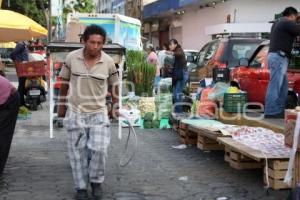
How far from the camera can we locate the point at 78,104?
20.2 feet

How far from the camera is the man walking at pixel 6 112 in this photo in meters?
6.63

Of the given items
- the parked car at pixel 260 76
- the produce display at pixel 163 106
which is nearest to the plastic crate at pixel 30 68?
the produce display at pixel 163 106

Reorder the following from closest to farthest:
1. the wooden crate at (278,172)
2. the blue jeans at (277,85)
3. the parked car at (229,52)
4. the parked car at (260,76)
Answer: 1. the wooden crate at (278,172)
2. the blue jeans at (277,85)
3. the parked car at (260,76)
4. the parked car at (229,52)

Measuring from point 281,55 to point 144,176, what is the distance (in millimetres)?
3036

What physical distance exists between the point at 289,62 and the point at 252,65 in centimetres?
162

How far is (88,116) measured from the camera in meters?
6.16

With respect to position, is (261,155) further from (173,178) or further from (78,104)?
(78,104)

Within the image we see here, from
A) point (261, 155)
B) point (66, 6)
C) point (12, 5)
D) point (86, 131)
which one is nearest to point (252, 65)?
point (261, 155)

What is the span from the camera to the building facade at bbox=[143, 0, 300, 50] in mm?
25297

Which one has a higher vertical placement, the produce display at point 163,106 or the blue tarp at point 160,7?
the blue tarp at point 160,7

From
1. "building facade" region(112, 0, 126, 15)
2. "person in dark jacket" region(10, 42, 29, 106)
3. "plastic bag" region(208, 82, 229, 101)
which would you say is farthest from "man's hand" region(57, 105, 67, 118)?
"building facade" region(112, 0, 126, 15)

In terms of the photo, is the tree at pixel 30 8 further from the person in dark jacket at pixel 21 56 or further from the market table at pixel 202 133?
the market table at pixel 202 133

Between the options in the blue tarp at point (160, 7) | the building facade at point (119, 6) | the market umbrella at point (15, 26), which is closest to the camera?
the market umbrella at point (15, 26)

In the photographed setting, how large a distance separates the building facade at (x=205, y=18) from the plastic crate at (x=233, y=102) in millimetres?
14240
